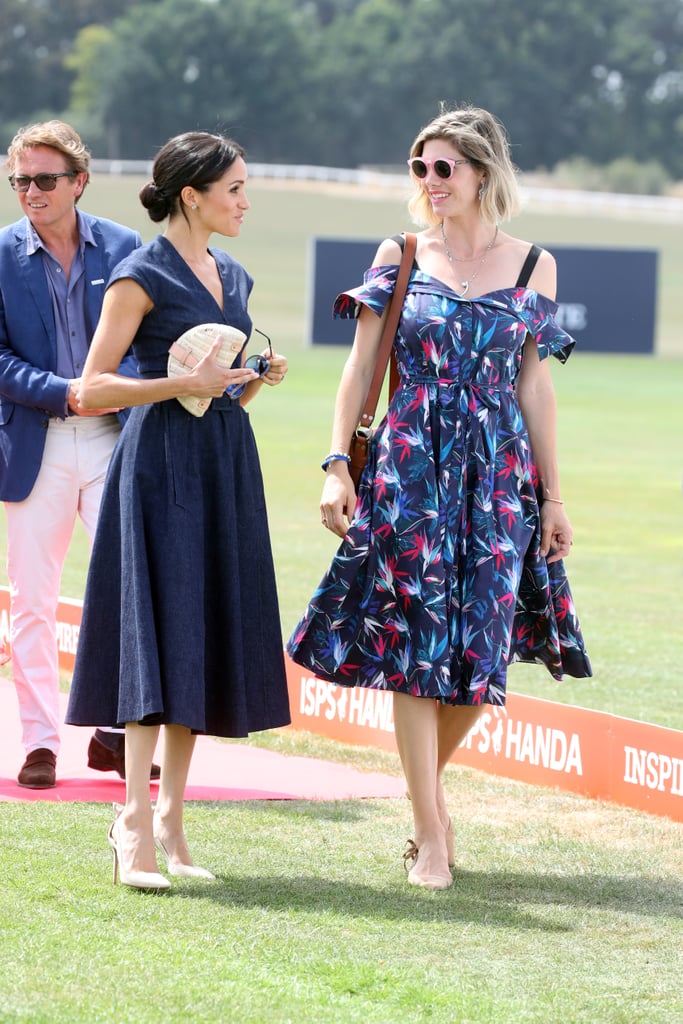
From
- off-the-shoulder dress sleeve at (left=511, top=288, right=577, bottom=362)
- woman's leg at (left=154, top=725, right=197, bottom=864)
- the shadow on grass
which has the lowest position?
the shadow on grass

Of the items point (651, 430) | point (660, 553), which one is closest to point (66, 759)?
point (660, 553)

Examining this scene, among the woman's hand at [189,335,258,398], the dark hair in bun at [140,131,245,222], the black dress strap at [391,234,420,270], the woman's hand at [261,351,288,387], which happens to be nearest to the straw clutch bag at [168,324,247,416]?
the woman's hand at [189,335,258,398]

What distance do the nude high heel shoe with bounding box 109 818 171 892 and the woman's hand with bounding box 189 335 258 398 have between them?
1084mm

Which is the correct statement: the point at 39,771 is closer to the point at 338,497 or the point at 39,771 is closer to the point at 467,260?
the point at 338,497

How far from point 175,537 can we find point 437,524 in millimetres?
675

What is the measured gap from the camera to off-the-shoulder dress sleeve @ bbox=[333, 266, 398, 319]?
448cm

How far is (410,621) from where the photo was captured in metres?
4.43

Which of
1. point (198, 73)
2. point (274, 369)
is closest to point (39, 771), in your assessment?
point (274, 369)

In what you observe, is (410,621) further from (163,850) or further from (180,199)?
(180,199)

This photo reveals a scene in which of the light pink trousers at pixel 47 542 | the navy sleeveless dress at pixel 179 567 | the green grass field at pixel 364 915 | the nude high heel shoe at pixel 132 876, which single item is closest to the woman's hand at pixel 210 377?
the navy sleeveless dress at pixel 179 567

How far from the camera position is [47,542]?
18.1 ft

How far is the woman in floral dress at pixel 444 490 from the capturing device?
4414 millimetres

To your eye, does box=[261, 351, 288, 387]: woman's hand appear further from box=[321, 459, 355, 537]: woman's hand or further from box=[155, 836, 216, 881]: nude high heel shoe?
box=[155, 836, 216, 881]: nude high heel shoe

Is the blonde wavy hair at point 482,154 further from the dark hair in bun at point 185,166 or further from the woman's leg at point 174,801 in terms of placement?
the woman's leg at point 174,801
